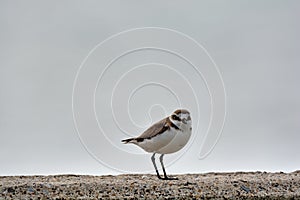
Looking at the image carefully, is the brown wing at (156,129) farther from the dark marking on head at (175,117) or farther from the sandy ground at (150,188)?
the sandy ground at (150,188)

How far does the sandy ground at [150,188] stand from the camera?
7480 millimetres

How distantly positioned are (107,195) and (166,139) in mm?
1468

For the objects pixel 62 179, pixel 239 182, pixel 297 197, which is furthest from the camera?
pixel 62 179

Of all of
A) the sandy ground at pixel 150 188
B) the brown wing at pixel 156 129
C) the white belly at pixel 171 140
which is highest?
the brown wing at pixel 156 129

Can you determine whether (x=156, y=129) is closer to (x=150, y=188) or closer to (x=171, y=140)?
(x=171, y=140)

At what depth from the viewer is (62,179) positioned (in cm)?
888

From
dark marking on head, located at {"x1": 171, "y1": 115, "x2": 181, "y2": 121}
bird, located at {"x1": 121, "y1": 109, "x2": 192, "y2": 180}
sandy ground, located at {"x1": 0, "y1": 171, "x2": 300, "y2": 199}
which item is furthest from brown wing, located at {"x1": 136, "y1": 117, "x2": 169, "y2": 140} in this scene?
sandy ground, located at {"x1": 0, "y1": 171, "x2": 300, "y2": 199}

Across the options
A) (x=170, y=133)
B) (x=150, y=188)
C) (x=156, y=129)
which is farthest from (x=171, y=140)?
(x=150, y=188)

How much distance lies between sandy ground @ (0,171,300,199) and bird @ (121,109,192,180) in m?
0.49

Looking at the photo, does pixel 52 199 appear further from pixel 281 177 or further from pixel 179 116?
pixel 281 177

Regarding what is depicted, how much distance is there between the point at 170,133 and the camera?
8570 mm

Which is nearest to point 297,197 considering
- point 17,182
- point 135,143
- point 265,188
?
point 265,188

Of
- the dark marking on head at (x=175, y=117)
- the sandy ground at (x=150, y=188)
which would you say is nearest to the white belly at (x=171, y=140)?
the dark marking on head at (x=175, y=117)

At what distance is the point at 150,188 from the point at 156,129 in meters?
1.20
